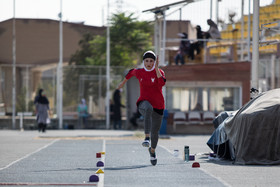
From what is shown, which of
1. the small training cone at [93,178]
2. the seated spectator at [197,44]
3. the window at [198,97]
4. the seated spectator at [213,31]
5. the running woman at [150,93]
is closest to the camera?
the small training cone at [93,178]

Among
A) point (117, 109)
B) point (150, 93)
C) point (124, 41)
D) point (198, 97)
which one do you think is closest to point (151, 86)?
point (150, 93)

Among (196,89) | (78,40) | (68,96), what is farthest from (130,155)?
(78,40)

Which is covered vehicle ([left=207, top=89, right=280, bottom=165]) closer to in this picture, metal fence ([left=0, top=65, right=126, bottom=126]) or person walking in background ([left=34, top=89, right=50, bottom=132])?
person walking in background ([left=34, top=89, right=50, bottom=132])

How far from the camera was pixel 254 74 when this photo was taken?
19891mm

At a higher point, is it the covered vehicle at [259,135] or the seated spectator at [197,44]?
the seated spectator at [197,44]

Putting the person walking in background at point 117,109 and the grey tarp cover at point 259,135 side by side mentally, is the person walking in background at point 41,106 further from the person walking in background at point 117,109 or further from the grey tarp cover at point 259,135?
the grey tarp cover at point 259,135

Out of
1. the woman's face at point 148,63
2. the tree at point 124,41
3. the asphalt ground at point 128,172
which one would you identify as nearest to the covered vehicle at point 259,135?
the asphalt ground at point 128,172

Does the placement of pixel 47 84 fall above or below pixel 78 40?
below

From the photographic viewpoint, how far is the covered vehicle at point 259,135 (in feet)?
48.1

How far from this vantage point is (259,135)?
14.7 m

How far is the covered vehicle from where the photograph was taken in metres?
14.7

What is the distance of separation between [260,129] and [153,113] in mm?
2524

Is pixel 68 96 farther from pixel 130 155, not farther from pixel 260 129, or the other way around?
pixel 260 129

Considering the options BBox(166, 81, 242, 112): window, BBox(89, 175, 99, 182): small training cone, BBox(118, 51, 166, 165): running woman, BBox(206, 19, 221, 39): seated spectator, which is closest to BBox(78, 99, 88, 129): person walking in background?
BBox(166, 81, 242, 112): window
